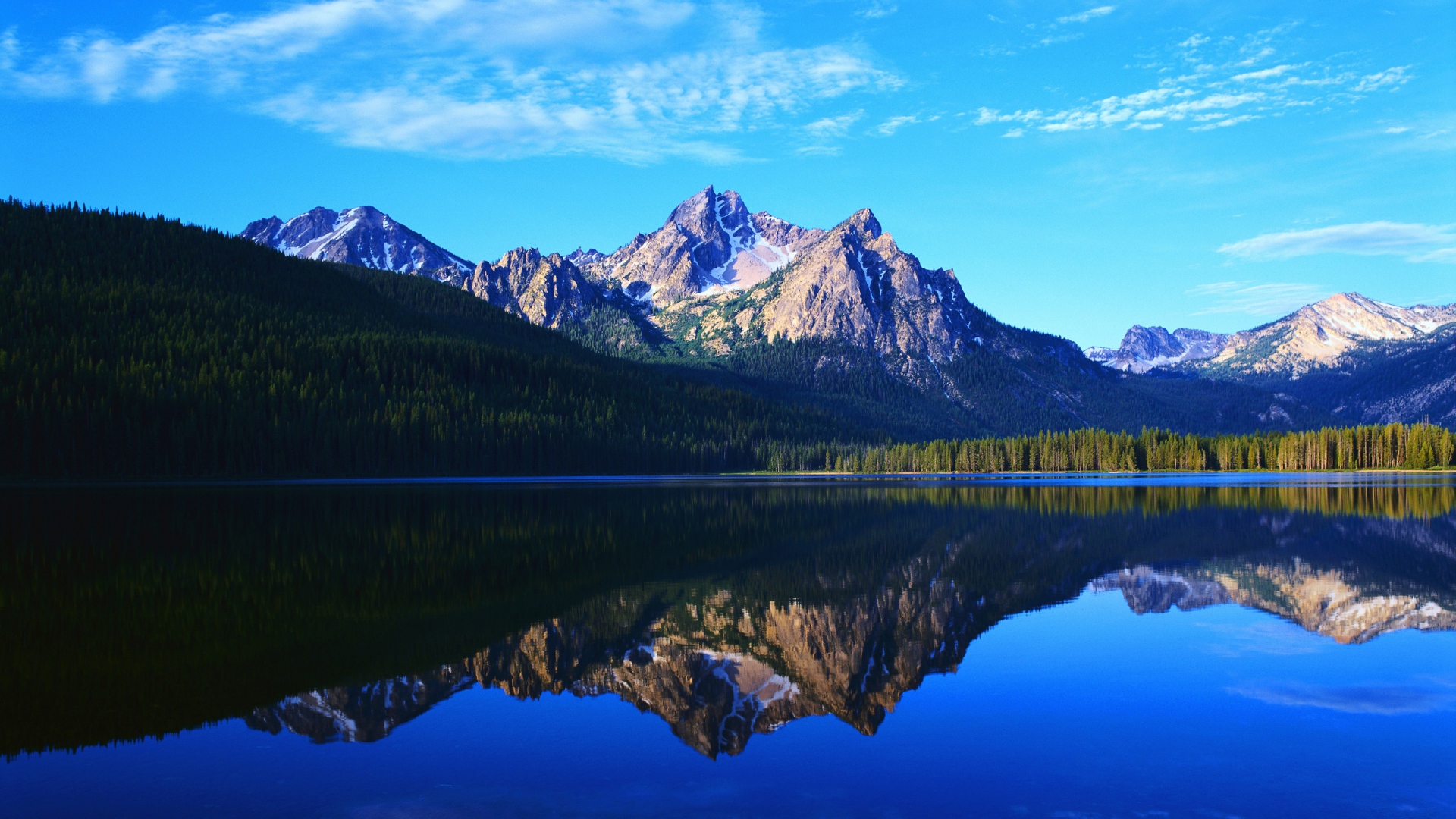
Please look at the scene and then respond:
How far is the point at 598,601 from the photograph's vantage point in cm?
3500

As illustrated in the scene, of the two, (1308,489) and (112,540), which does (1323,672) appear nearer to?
(112,540)

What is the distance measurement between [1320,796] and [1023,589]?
22336mm

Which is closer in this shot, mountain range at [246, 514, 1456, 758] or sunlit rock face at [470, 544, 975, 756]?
mountain range at [246, 514, 1456, 758]

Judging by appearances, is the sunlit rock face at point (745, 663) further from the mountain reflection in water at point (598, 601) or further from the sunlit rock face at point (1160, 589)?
the sunlit rock face at point (1160, 589)

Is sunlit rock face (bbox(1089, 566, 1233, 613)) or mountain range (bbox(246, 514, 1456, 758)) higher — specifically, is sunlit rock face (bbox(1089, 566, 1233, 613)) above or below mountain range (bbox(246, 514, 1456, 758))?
below

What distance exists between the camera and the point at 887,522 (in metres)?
70.3

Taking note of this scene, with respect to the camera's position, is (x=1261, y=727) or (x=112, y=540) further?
(x=112, y=540)

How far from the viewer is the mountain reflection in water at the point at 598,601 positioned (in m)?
22.2

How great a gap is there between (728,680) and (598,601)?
11985mm

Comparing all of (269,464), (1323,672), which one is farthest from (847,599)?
(269,464)

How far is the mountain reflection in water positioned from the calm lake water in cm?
18

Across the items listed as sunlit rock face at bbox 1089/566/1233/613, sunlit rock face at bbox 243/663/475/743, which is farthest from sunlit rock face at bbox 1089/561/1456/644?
sunlit rock face at bbox 243/663/475/743

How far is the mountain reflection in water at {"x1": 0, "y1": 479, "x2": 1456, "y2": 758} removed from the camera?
872 inches

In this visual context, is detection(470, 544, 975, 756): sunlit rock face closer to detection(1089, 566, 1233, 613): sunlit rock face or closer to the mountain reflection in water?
the mountain reflection in water
